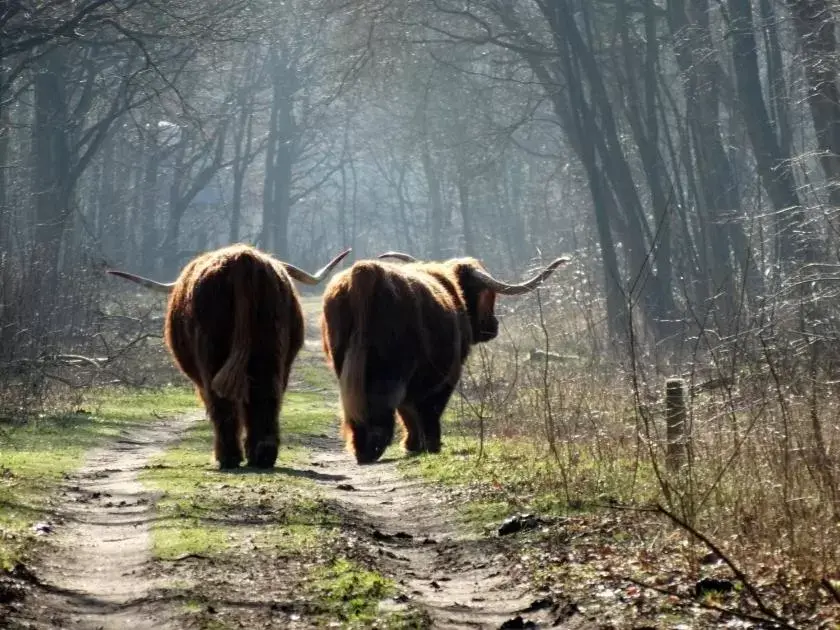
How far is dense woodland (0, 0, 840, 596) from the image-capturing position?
30.0 feet

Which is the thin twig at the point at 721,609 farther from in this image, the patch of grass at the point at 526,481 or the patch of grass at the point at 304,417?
the patch of grass at the point at 304,417

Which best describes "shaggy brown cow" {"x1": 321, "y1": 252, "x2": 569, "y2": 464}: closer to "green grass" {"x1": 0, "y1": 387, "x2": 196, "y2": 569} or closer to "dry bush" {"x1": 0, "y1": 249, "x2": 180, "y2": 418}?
"green grass" {"x1": 0, "y1": 387, "x2": 196, "y2": 569}

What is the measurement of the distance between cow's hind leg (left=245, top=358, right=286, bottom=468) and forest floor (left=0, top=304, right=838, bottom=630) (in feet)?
0.82

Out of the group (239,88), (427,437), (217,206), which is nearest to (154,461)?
(427,437)

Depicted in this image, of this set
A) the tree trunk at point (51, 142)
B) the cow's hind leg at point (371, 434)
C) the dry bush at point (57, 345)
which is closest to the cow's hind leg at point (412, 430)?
the cow's hind leg at point (371, 434)

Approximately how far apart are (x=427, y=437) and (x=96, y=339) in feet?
37.3

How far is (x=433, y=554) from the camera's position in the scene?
25.5 feet

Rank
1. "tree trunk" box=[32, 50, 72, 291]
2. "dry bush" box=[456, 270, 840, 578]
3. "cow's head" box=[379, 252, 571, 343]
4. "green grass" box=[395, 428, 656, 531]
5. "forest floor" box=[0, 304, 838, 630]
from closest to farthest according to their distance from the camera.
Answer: "forest floor" box=[0, 304, 838, 630], "dry bush" box=[456, 270, 840, 578], "green grass" box=[395, 428, 656, 531], "cow's head" box=[379, 252, 571, 343], "tree trunk" box=[32, 50, 72, 291]

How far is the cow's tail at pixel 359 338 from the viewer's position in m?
11.6

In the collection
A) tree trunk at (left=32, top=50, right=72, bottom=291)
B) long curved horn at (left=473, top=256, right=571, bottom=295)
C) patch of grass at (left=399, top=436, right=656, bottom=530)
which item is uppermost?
tree trunk at (left=32, top=50, right=72, bottom=291)

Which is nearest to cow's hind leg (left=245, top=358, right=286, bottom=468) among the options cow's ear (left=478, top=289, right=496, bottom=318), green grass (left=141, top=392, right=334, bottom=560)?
green grass (left=141, top=392, right=334, bottom=560)

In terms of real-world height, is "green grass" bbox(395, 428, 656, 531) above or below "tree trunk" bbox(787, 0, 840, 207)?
below

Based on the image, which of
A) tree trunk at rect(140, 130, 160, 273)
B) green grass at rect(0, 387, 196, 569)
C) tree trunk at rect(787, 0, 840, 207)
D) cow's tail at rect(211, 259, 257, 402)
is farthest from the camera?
tree trunk at rect(140, 130, 160, 273)

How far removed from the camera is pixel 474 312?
1509 centimetres
